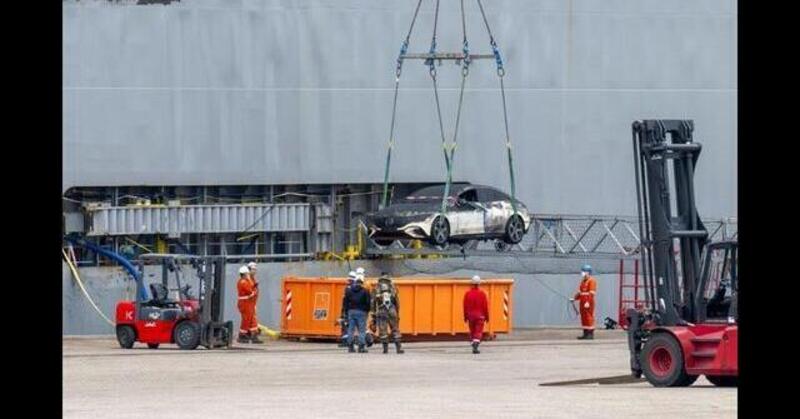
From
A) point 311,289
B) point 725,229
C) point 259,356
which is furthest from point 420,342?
point 725,229

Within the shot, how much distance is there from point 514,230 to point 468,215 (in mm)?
1120

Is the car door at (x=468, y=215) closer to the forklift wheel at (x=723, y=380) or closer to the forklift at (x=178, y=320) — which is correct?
the forklift at (x=178, y=320)

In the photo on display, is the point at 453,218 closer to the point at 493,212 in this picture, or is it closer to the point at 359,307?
the point at 493,212

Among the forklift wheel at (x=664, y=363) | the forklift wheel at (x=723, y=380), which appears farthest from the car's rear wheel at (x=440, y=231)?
the forklift wheel at (x=723, y=380)

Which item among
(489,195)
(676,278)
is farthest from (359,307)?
(676,278)

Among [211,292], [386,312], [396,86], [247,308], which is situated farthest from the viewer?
[396,86]

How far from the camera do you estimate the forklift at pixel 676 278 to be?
18000 mm

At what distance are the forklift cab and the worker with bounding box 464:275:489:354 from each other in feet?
22.8

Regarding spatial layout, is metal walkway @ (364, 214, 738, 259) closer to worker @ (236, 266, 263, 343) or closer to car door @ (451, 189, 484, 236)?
car door @ (451, 189, 484, 236)

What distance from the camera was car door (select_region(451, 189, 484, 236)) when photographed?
30375mm

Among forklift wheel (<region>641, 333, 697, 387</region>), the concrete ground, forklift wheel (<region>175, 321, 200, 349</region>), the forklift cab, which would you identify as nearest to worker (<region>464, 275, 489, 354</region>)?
the concrete ground

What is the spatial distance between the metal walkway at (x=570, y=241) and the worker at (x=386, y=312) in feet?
20.0

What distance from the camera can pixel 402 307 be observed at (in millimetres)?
28359
